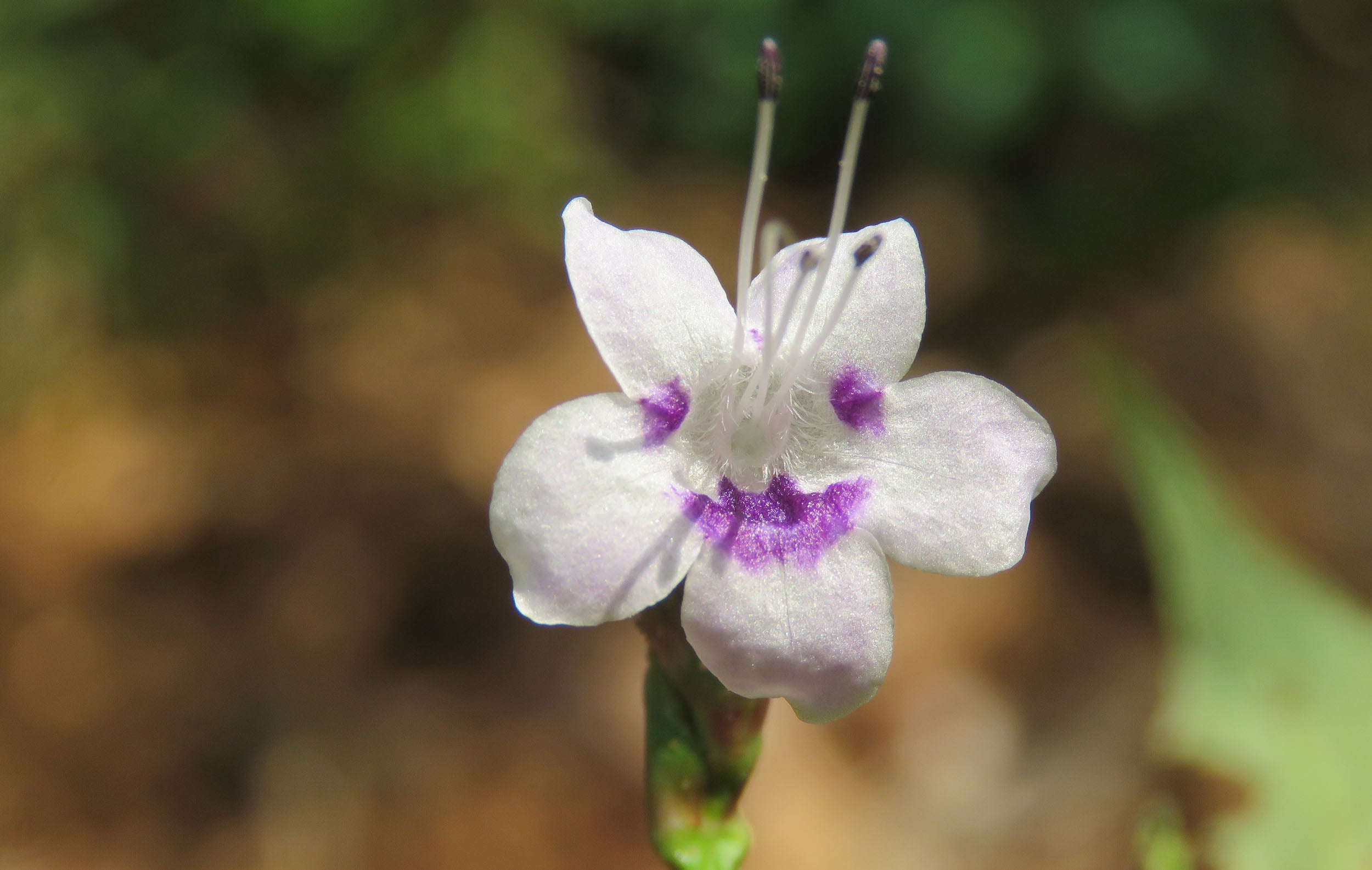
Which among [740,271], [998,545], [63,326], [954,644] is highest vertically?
[740,271]

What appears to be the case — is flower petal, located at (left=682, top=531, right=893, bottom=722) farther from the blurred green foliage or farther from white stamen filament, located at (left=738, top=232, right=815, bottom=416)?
the blurred green foliage

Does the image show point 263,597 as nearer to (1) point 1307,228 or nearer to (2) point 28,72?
(2) point 28,72

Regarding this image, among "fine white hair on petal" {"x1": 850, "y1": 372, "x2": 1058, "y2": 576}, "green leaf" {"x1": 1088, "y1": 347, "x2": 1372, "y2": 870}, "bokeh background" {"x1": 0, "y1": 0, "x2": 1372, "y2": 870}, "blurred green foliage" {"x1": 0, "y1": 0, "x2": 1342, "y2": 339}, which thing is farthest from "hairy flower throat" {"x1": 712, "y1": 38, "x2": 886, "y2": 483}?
"blurred green foliage" {"x1": 0, "y1": 0, "x2": 1342, "y2": 339}

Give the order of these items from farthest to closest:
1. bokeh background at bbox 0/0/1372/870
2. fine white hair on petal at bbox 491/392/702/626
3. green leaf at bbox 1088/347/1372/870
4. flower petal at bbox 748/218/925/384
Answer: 1. bokeh background at bbox 0/0/1372/870
2. green leaf at bbox 1088/347/1372/870
3. flower petal at bbox 748/218/925/384
4. fine white hair on petal at bbox 491/392/702/626

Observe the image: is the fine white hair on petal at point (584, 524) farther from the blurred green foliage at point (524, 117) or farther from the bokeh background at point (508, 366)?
the blurred green foliage at point (524, 117)

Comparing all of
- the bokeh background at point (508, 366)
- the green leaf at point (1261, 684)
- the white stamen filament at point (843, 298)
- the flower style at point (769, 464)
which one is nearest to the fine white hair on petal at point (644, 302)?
the flower style at point (769, 464)

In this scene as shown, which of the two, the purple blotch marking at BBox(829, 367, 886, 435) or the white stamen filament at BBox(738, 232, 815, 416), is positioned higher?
the white stamen filament at BBox(738, 232, 815, 416)

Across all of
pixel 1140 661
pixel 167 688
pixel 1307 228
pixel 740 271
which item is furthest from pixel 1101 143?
pixel 167 688
